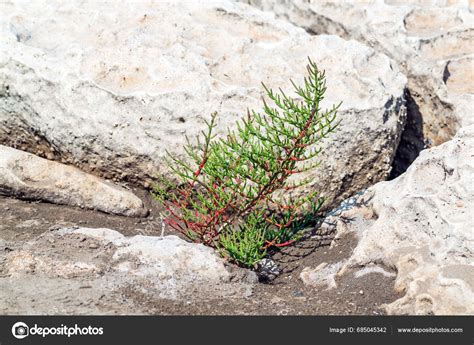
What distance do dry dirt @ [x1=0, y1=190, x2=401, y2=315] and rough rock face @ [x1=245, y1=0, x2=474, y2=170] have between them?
1.98 meters

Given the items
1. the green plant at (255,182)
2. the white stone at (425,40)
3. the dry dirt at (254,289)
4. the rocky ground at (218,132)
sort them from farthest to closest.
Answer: the white stone at (425,40), the green plant at (255,182), the rocky ground at (218,132), the dry dirt at (254,289)

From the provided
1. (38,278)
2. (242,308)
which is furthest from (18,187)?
(242,308)

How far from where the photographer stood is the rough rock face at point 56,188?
236 inches

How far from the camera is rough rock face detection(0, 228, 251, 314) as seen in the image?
454 cm

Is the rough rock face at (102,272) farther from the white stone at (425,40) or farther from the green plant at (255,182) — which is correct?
the white stone at (425,40)

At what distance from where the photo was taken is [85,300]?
453cm

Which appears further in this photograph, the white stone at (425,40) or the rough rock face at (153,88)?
the white stone at (425,40)

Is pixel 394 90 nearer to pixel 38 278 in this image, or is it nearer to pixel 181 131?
pixel 181 131

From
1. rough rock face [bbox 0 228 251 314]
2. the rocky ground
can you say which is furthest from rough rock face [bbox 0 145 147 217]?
rough rock face [bbox 0 228 251 314]

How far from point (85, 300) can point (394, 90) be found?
11.2 ft

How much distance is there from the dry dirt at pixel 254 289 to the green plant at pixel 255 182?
0.75ft

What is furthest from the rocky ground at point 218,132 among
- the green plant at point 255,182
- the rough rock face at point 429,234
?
the green plant at point 255,182

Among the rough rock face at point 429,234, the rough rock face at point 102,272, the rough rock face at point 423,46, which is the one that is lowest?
the rough rock face at point 102,272

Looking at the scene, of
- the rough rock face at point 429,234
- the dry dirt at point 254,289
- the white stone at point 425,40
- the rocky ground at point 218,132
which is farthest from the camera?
the white stone at point 425,40
